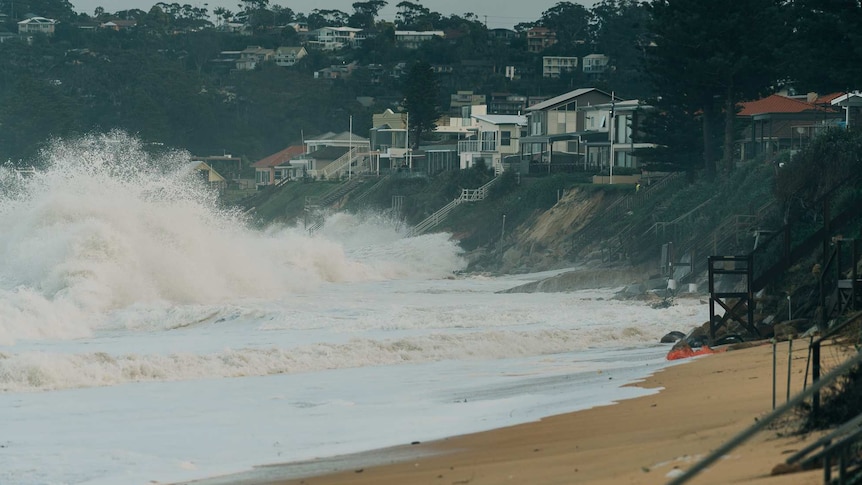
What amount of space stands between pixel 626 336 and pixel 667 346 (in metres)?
2.30

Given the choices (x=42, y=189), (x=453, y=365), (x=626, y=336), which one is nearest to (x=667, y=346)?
(x=626, y=336)

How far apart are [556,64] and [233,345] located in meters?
148

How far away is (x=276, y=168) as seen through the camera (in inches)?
4975

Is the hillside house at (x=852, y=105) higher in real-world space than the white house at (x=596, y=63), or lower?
lower

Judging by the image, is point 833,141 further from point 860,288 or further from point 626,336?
point 860,288

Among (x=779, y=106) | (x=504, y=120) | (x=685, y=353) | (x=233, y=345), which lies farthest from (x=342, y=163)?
(x=685, y=353)

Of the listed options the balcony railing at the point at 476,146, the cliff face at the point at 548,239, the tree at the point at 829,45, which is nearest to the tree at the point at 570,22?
the balcony railing at the point at 476,146

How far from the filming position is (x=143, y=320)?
32.2 m

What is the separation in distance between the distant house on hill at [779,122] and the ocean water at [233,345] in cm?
1184

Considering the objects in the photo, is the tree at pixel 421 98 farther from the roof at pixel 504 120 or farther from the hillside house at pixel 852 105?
the hillside house at pixel 852 105

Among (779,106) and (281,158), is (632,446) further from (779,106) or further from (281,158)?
(281,158)

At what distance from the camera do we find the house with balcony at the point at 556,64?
170m

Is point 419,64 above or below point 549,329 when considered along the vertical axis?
above

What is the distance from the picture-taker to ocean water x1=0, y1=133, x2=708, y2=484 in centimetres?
1440
